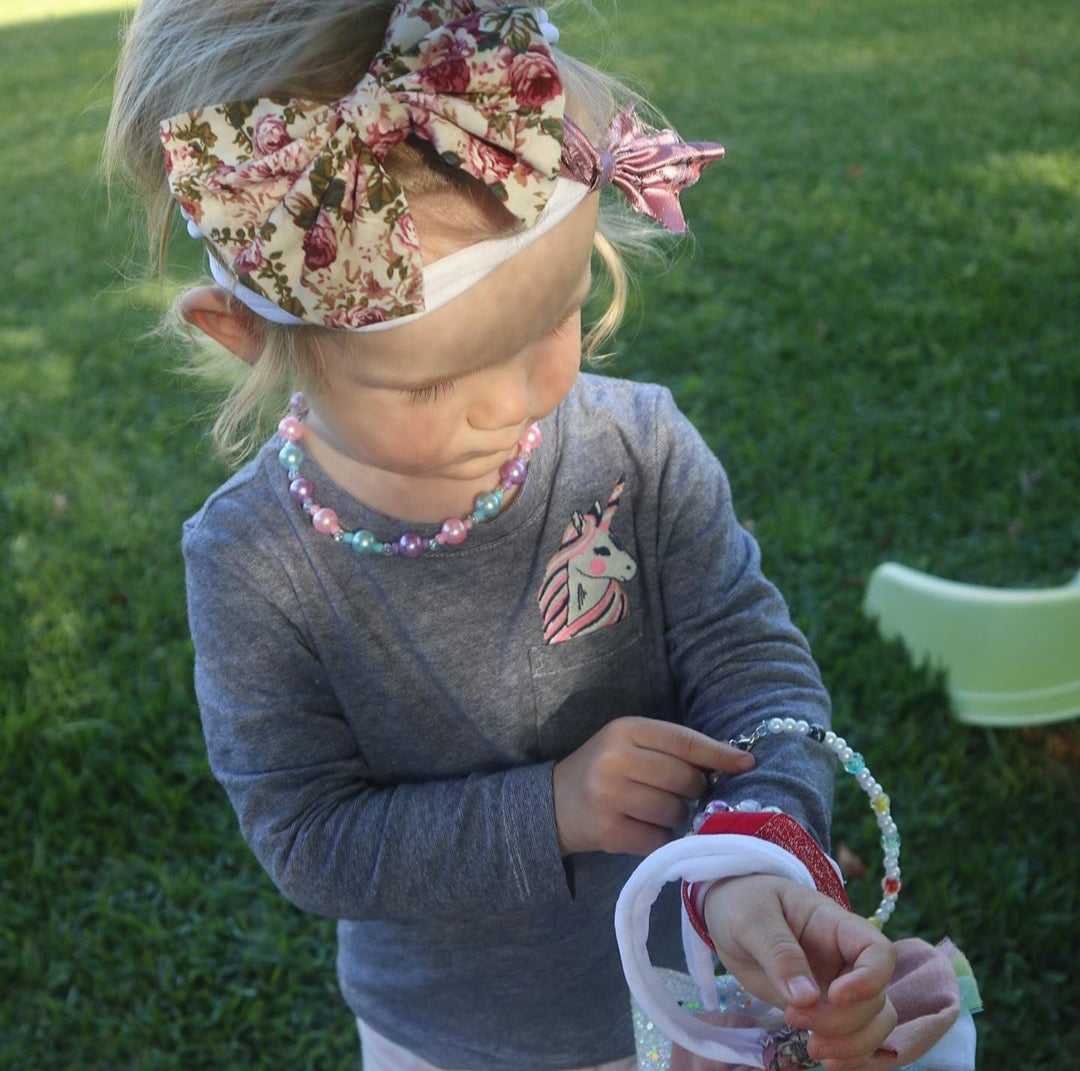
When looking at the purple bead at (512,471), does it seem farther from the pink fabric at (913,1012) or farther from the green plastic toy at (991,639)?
the green plastic toy at (991,639)

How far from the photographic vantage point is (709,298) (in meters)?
5.25

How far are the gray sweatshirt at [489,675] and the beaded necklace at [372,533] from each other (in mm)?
16

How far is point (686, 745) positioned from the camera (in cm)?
145

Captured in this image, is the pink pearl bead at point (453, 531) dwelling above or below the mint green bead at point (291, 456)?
below

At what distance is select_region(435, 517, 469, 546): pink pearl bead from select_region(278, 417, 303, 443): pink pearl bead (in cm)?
21

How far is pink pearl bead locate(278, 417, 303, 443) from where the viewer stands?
160 centimetres

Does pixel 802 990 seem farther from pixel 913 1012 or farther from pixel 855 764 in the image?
pixel 855 764

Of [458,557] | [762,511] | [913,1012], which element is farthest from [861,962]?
[762,511]

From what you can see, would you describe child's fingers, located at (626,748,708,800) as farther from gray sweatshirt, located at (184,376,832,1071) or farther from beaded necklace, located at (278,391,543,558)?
beaded necklace, located at (278,391,543,558)

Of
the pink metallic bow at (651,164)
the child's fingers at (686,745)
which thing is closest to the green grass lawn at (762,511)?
the pink metallic bow at (651,164)

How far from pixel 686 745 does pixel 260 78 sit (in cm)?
80

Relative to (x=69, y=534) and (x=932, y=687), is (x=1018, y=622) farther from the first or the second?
(x=69, y=534)

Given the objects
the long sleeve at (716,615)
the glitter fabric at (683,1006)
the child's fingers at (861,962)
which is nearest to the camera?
the child's fingers at (861,962)

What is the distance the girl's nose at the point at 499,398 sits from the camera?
51.3 inches
